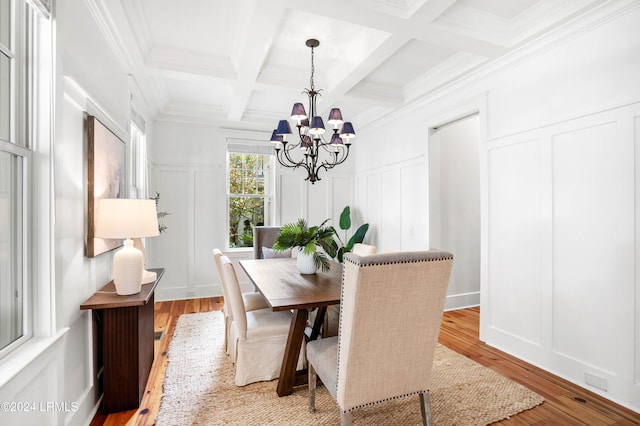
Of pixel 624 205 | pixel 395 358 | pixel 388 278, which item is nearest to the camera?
pixel 388 278

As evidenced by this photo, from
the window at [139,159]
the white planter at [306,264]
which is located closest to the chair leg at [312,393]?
the white planter at [306,264]

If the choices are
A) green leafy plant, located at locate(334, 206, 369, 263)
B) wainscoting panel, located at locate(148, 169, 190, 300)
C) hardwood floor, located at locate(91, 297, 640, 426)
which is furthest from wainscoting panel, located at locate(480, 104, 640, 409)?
wainscoting panel, located at locate(148, 169, 190, 300)

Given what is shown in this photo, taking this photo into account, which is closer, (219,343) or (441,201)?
(219,343)

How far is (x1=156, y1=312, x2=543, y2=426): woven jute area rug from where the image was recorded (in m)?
1.94

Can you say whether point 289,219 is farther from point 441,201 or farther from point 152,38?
point 152,38

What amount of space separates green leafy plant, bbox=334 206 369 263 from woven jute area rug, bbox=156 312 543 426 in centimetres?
253

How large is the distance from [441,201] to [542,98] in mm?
1657

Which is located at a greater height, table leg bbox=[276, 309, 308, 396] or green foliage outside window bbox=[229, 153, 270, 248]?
green foliage outside window bbox=[229, 153, 270, 248]

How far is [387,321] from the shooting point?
59.6 inches

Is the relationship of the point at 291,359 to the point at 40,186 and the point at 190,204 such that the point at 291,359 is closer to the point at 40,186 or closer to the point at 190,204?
the point at 40,186

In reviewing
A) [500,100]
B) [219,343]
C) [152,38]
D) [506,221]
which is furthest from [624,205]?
[152,38]

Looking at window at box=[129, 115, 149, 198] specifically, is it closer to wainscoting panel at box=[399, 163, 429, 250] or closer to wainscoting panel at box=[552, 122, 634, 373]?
wainscoting panel at box=[399, 163, 429, 250]

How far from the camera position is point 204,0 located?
237 centimetres

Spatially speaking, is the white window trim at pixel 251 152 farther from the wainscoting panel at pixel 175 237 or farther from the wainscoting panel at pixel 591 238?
the wainscoting panel at pixel 591 238
